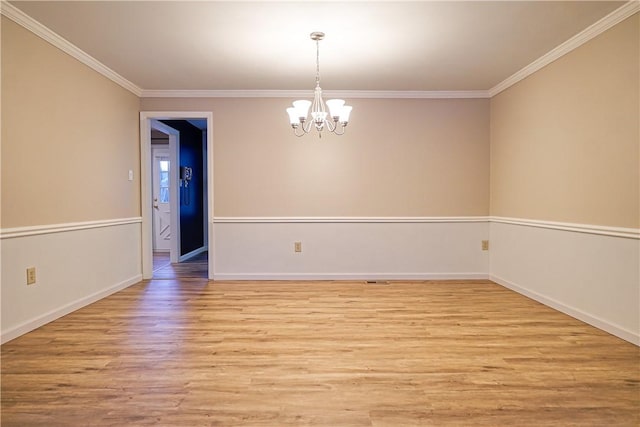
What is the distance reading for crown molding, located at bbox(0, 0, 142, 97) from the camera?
250 centimetres

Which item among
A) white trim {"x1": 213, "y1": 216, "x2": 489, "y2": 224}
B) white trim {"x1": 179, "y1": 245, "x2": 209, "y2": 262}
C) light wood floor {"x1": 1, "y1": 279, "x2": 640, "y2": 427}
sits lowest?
light wood floor {"x1": 1, "y1": 279, "x2": 640, "y2": 427}

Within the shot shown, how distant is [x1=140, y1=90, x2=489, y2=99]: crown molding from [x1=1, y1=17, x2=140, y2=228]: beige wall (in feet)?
1.64

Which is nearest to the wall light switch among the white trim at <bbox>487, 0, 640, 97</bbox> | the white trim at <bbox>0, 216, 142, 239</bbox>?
the white trim at <bbox>0, 216, 142, 239</bbox>

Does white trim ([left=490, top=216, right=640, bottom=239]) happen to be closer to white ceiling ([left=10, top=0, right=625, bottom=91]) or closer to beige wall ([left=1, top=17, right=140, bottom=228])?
white ceiling ([left=10, top=0, right=625, bottom=91])

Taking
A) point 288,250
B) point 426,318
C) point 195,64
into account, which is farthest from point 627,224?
point 195,64

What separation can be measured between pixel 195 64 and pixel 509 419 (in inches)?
141

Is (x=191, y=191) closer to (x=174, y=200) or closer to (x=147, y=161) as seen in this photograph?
(x=174, y=200)

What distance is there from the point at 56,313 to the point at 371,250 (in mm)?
3171

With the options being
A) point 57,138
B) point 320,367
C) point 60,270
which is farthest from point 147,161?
point 320,367

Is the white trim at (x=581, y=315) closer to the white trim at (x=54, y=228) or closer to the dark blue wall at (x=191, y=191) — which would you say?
the white trim at (x=54, y=228)

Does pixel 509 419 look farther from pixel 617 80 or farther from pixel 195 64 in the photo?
pixel 195 64

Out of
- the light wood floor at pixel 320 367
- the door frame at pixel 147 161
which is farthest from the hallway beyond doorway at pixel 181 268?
the light wood floor at pixel 320 367

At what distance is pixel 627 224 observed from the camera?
256 cm

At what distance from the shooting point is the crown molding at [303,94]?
14.4ft
